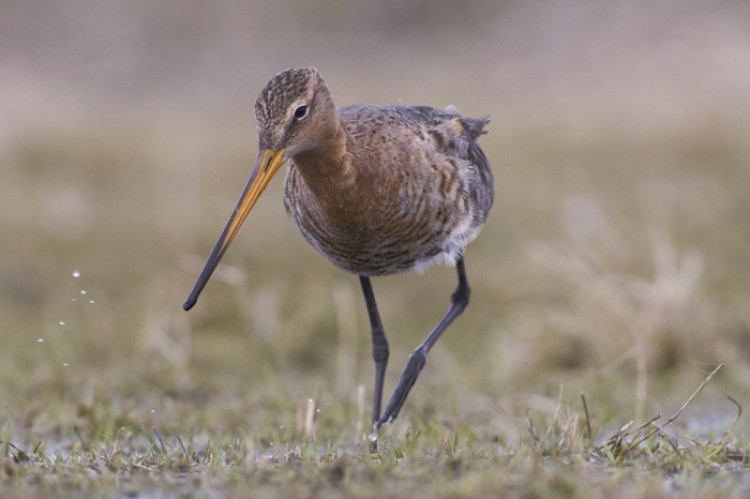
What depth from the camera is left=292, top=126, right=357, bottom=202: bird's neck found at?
15.9 ft

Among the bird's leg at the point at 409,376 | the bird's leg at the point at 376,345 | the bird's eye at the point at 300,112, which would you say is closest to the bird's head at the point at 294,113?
the bird's eye at the point at 300,112

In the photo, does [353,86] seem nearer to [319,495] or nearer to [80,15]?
[80,15]

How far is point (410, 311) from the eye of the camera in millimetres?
9227

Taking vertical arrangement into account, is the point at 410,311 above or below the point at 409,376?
above

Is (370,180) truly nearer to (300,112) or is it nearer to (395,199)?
(395,199)

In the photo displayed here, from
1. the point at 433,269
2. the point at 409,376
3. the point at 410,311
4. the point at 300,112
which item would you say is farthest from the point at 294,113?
the point at 433,269

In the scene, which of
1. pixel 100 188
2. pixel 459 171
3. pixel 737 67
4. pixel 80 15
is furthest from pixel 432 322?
pixel 80 15

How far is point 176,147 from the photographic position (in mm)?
13758

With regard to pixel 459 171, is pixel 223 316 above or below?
below

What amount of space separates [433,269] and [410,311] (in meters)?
1.06

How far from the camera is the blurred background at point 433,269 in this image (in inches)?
262

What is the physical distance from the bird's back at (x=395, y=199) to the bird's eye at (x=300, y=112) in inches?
13.1

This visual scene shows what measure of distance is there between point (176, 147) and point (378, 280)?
15.5 feet

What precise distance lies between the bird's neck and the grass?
97 centimetres
